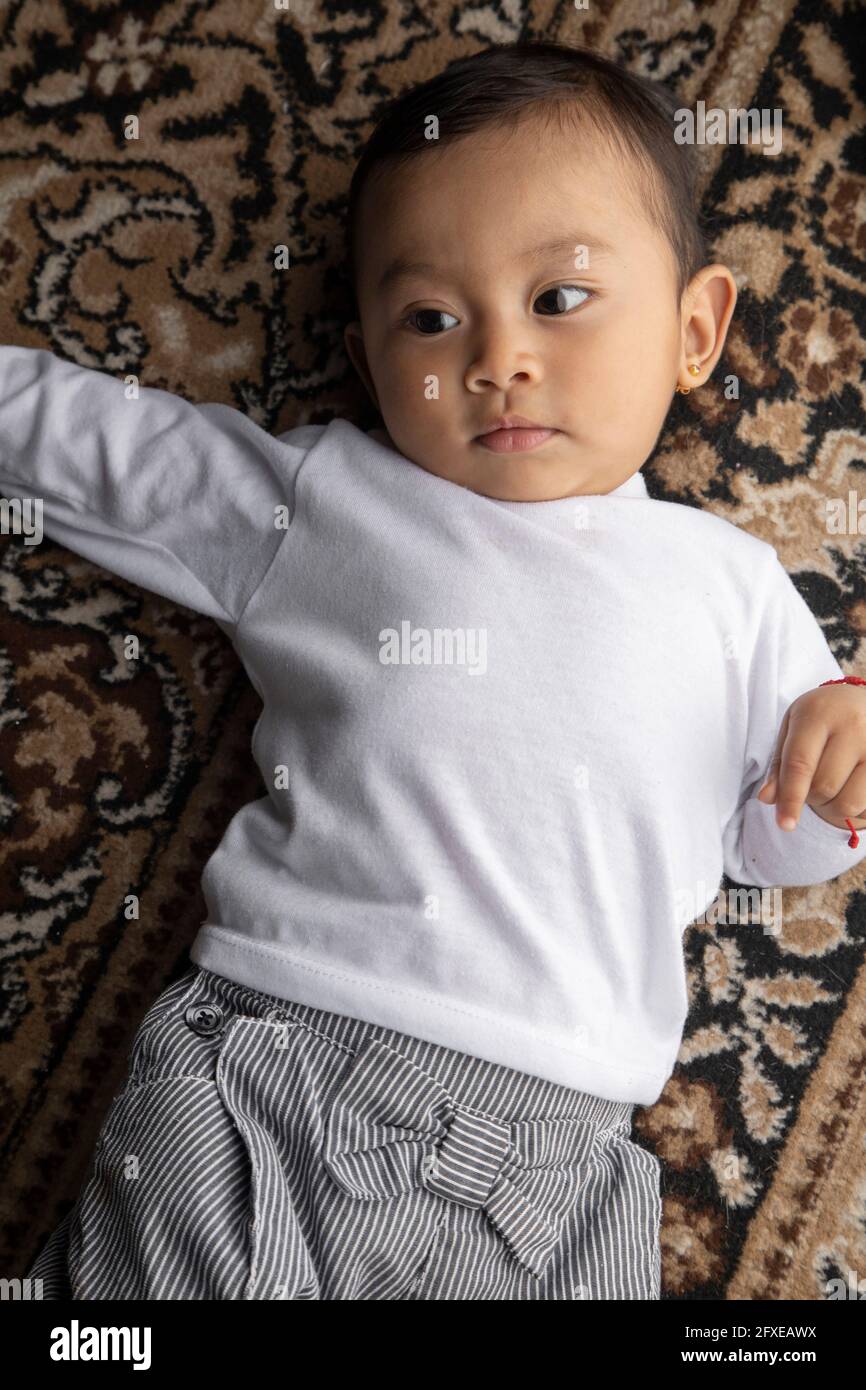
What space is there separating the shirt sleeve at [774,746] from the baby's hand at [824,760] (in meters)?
0.09

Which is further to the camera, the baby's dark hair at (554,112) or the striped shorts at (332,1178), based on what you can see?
the baby's dark hair at (554,112)

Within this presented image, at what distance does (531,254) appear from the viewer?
106 cm

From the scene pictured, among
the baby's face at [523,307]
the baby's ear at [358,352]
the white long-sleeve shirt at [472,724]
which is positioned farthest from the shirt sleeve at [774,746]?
the baby's ear at [358,352]

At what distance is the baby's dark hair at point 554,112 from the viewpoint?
43.1 inches

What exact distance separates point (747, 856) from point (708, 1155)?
312 mm

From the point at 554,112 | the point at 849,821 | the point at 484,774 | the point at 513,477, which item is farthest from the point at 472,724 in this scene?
the point at 554,112

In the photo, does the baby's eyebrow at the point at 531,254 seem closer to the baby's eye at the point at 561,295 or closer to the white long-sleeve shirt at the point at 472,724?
the baby's eye at the point at 561,295

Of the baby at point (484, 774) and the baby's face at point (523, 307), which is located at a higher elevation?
the baby's face at point (523, 307)

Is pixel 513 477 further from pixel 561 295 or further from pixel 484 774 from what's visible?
pixel 484 774

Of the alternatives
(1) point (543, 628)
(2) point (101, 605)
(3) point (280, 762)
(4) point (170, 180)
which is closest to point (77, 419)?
(2) point (101, 605)

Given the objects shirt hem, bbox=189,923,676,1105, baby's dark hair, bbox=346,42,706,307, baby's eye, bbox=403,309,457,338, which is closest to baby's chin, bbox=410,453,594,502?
baby's eye, bbox=403,309,457,338

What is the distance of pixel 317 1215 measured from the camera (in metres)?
1.00

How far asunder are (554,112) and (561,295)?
0.17 meters

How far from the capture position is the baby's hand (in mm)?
992
